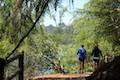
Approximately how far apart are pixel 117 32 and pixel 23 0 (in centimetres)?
1810

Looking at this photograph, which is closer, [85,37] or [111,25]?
[111,25]

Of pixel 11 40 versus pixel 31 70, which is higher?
pixel 11 40

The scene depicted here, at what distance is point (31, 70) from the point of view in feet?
97.8

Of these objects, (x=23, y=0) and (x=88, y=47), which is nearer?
(x=23, y=0)

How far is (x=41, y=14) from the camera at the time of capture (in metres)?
7.12

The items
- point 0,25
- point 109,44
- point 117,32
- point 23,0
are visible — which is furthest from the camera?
point 109,44

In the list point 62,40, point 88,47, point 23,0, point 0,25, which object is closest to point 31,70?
point 88,47

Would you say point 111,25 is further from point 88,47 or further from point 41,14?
Answer: point 41,14

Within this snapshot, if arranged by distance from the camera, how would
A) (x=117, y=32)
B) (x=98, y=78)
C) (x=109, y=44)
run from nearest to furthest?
(x=98, y=78) < (x=117, y=32) < (x=109, y=44)

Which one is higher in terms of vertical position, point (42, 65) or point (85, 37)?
point (85, 37)

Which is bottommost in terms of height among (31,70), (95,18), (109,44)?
(31,70)

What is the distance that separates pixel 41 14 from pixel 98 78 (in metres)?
2.31

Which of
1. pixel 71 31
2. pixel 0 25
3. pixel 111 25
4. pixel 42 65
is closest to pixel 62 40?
pixel 71 31

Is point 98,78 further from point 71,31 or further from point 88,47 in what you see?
point 71,31
